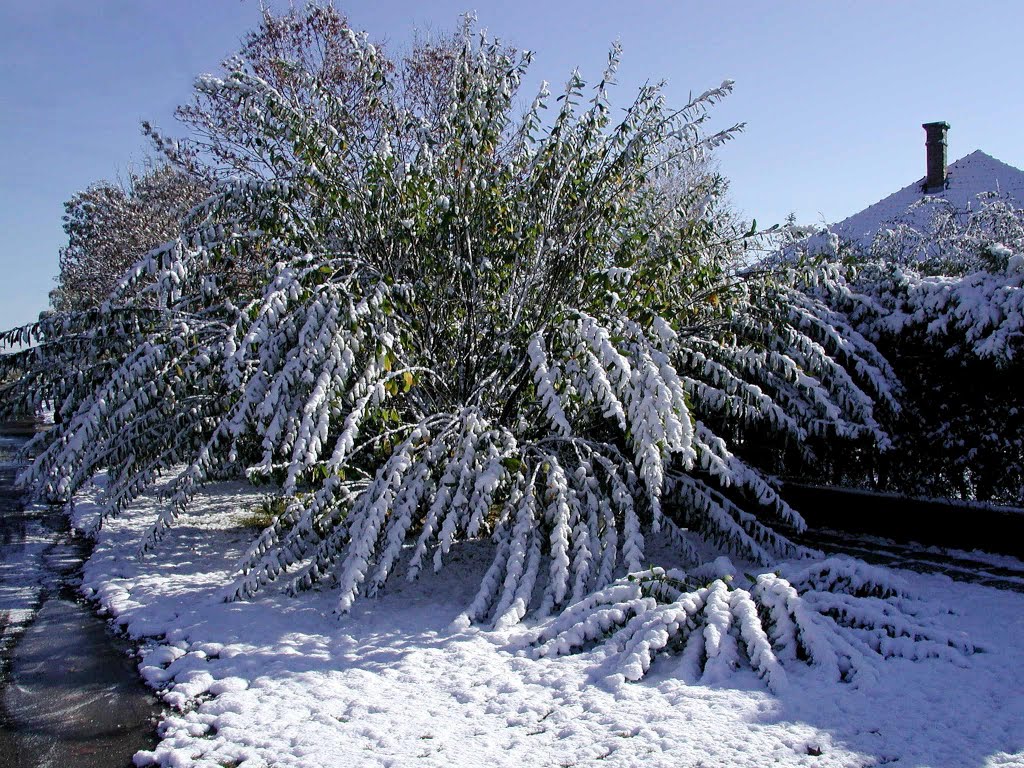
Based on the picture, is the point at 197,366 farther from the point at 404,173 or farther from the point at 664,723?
the point at 664,723

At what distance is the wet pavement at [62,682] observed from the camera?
3.19 meters

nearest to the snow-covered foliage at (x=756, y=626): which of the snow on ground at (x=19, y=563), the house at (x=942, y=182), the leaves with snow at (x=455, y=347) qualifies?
the leaves with snow at (x=455, y=347)

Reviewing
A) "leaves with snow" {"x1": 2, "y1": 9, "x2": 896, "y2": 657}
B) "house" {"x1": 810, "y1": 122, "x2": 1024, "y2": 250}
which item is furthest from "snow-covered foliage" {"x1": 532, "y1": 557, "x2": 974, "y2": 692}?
"house" {"x1": 810, "y1": 122, "x2": 1024, "y2": 250}

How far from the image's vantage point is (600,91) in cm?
609

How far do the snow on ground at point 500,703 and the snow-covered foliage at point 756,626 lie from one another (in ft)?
0.33

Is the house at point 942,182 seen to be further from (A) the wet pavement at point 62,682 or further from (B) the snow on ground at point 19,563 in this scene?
(A) the wet pavement at point 62,682

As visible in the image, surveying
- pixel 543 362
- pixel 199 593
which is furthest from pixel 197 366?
pixel 543 362

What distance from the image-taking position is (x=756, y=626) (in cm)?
362

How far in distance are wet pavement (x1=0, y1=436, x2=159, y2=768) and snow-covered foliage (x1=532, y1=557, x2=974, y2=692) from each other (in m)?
1.94

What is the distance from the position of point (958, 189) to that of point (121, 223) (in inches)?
807

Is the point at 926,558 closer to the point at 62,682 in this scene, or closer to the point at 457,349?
the point at 457,349

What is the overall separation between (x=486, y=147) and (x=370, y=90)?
1.06 meters

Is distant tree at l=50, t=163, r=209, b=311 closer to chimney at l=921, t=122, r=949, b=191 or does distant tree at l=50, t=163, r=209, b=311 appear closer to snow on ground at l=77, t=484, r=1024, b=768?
snow on ground at l=77, t=484, r=1024, b=768

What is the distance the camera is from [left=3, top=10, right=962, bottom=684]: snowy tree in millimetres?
4762
